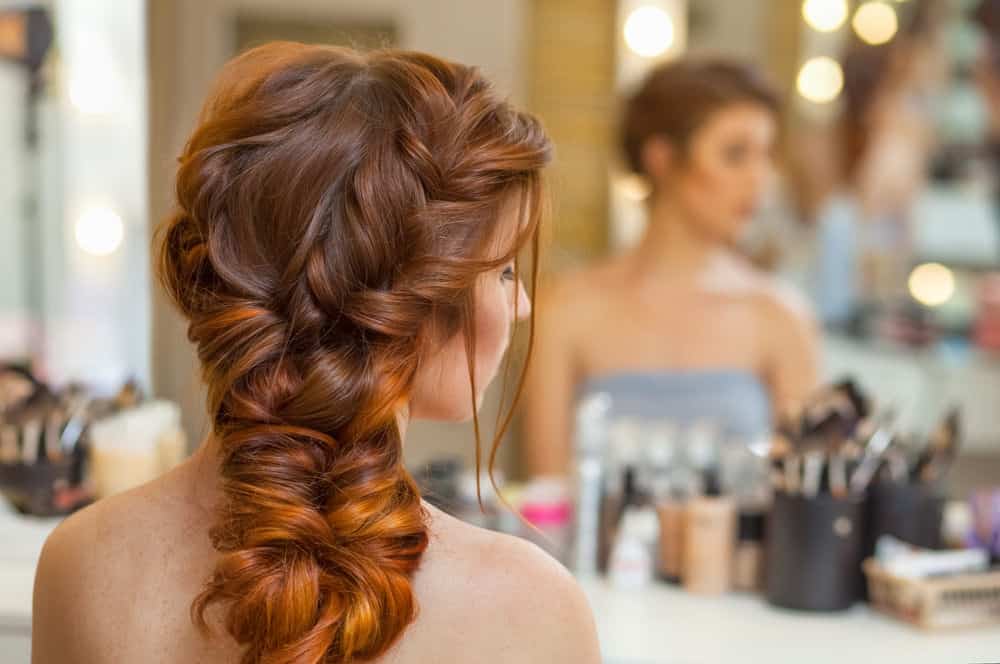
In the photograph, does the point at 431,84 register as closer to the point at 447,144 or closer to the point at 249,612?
the point at 447,144

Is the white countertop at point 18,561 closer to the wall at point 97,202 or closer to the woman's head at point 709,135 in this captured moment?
the wall at point 97,202

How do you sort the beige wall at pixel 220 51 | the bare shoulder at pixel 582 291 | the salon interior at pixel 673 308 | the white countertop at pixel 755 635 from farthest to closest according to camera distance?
the bare shoulder at pixel 582 291 < the beige wall at pixel 220 51 < the salon interior at pixel 673 308 < the white countertop at pixel 755 635

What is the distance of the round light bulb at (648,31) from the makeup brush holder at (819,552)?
120 centimetres

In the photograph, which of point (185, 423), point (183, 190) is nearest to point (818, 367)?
point (185, 423)

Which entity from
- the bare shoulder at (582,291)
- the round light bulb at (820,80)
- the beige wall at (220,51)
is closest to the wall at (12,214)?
the beige wall at (220,51)

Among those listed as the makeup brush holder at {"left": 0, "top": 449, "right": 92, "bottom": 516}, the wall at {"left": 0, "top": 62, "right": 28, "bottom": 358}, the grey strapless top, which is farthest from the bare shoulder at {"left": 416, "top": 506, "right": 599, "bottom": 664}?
the grey strapless top

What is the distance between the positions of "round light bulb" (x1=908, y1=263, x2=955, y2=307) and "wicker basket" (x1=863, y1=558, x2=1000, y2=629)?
158 centimetres

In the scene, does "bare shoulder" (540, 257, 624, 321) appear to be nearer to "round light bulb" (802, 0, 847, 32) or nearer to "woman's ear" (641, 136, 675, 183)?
"woman's ear" (641, 136, 675, 183)

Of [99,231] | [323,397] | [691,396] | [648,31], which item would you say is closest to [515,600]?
[323,397]

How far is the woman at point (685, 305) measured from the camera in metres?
1.66

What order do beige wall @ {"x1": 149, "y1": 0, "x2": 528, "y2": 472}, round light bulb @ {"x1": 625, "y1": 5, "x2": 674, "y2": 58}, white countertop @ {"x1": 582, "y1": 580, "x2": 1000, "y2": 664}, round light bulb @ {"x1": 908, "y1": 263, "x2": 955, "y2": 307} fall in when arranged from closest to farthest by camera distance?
white countertop @ {"x1": 582, "y1": 580, "x2": 1000, "y2": 664} → beige wall @ {"x1": 149, "y1": 0, "x2": 528, "y2": 472} → round light bulb @ {"x1": 625, "y1": 5, "x2": 674, "y2": 58} → round light bulb @ {"x1": 908, "y1": 263, "x2": 955, "y2": 307}

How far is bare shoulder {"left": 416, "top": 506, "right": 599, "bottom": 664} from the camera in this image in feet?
1.85

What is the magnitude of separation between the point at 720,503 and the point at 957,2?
180cm

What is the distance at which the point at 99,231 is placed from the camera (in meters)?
1.30
